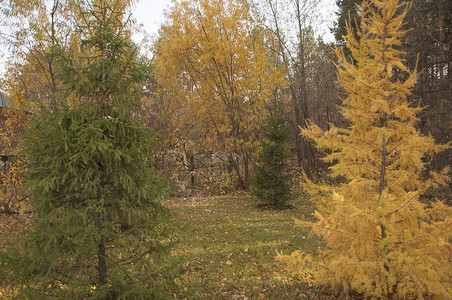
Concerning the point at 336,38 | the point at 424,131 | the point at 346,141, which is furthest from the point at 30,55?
the point at 336,38

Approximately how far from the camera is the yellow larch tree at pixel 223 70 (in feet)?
45.2

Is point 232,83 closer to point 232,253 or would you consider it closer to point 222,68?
point 222,68

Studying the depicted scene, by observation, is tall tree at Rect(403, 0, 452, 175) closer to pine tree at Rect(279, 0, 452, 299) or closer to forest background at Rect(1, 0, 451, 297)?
forest background at Rect(1, 0, 451, 297)

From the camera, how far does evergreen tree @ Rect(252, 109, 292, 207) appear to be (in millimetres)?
10617

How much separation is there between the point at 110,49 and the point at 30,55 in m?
7.71

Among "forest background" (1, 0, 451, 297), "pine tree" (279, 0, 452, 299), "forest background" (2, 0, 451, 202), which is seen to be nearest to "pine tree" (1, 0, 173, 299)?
"forest background" (1, 0, 451, 297)

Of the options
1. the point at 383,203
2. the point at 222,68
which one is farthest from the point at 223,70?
the point at 383,203

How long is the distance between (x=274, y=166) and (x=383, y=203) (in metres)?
7.50

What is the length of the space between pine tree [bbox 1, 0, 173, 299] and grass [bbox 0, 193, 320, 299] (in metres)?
0.49

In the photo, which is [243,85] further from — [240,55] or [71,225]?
[71,225]

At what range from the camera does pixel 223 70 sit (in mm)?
14633

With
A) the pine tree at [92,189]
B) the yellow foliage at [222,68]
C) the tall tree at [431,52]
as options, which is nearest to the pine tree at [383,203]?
the pine tree at [92,189]

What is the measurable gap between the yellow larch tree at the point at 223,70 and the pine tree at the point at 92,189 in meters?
10.9

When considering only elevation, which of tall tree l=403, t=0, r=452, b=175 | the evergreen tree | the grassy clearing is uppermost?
tall tree l=403, t=0, r=452, b=175
